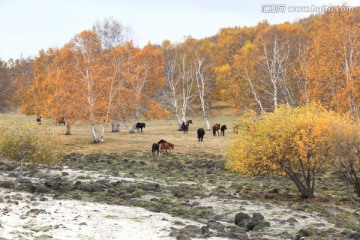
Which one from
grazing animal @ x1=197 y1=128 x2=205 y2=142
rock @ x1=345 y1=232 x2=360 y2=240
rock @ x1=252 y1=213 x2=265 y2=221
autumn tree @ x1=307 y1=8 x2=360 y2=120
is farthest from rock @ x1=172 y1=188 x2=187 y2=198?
grazing animal @ x1=197 y1=128 x2=205 y2=142

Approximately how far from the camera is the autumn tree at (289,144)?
20.8 m

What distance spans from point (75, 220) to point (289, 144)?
37.9 ft

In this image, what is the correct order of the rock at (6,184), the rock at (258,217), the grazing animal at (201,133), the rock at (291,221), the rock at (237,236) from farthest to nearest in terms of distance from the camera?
1. the grazing animal at (201,133)
2. the rock at (6,184)
3. the rock at (258,217)
4. the rock at (291,221)
5. the rock at (237,236)

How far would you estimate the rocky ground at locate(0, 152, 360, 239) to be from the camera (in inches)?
621

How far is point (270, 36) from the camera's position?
157 feet

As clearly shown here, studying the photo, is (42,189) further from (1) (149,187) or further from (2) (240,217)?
(2) (240,217)

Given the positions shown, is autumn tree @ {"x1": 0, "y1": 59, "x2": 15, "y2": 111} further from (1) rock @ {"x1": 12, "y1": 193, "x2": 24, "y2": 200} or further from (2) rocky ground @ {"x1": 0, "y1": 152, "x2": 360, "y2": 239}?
(1) rock @ {"x1": 12, "y1": 193, "x2": 24, "y2": 200}

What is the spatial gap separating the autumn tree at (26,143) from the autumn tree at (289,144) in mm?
10853

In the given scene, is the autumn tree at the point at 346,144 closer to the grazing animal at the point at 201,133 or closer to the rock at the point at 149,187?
the rock at the point at 149,187

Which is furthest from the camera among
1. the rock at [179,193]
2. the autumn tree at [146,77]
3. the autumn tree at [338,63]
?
the autumn tree at [146,77]

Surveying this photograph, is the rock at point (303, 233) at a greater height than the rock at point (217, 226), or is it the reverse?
the rock at point (303, 233)

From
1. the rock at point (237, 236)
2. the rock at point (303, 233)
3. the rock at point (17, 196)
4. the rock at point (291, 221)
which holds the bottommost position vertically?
the rock at point (237, 236)

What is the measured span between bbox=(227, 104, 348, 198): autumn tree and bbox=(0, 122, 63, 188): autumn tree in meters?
10.9

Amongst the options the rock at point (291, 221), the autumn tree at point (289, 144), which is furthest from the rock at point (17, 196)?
the rock at point (291, 221)
